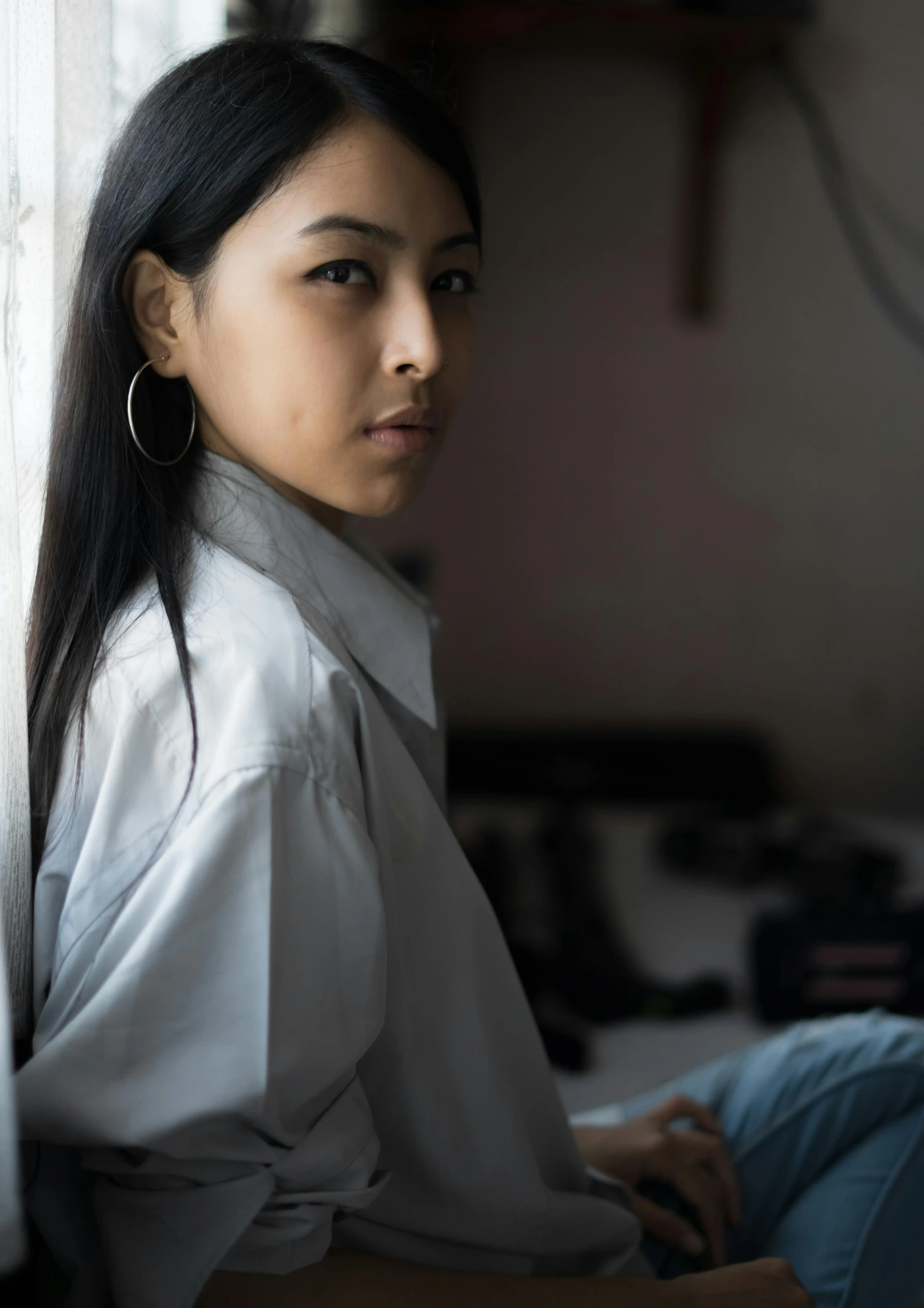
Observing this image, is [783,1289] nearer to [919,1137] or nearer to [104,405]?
[919,1137]

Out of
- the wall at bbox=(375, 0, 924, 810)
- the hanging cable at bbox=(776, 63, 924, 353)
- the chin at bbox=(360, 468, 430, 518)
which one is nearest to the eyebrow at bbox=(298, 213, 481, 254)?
the chin at bbox=(360, 468, 430, 518)

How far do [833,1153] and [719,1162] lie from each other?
98mm

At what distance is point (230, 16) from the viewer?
1.35 metres

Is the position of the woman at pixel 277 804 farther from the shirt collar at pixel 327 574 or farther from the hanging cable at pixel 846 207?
Answer: the hanging cable at pixel 846 207

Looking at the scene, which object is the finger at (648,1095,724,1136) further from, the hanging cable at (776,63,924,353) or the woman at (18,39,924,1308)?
the hanging cable at (776,63,924,353)

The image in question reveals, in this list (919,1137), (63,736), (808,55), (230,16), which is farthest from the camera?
(808,55)

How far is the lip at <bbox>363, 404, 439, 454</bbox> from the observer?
0.71 meters

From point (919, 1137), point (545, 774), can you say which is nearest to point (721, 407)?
point (545, 774)

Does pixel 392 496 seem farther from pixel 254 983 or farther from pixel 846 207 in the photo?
pixel 846 207

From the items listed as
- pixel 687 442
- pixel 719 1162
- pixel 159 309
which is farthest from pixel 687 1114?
pixel 687 442

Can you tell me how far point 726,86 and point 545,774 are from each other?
1612 mm

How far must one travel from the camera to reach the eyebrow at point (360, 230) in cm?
66

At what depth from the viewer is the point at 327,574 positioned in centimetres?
76

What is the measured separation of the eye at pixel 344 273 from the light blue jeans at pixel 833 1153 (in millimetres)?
737
